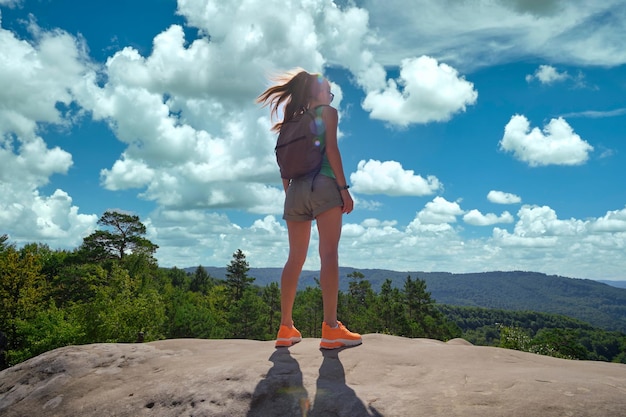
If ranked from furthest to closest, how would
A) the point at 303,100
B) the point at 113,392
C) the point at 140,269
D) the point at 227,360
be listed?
the point at 140,269, the point at 303,100, the point at 227,360, the point at 113,392

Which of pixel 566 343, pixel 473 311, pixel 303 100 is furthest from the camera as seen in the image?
pixel 473 311

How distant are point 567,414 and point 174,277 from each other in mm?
108898

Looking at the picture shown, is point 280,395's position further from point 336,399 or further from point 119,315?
point 119,315

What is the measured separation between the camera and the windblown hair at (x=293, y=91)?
5.21 m

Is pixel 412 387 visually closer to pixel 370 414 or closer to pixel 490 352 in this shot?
pixel 370 414

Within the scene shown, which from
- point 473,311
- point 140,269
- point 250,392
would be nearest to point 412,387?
point 250,392

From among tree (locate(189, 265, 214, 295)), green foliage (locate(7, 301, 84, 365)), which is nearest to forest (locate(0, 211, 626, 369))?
green foliage (locate(7, 301, 84, 365))

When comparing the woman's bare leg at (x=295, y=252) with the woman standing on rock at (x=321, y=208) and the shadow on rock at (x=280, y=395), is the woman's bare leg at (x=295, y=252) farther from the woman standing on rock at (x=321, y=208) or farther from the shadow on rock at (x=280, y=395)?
the shadow on rock at (x=280, y=395)

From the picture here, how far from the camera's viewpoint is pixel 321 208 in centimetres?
465

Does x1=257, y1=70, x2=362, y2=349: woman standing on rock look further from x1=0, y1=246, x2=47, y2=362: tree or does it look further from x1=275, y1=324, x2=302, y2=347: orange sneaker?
x1=0, y1=246, x2=47, y2=362: tree

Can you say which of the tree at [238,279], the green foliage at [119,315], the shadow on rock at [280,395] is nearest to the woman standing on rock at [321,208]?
the shadow on rock at [280,395]

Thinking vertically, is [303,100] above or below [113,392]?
above

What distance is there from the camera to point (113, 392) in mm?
4227

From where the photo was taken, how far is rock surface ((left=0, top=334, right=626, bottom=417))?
302 cm
